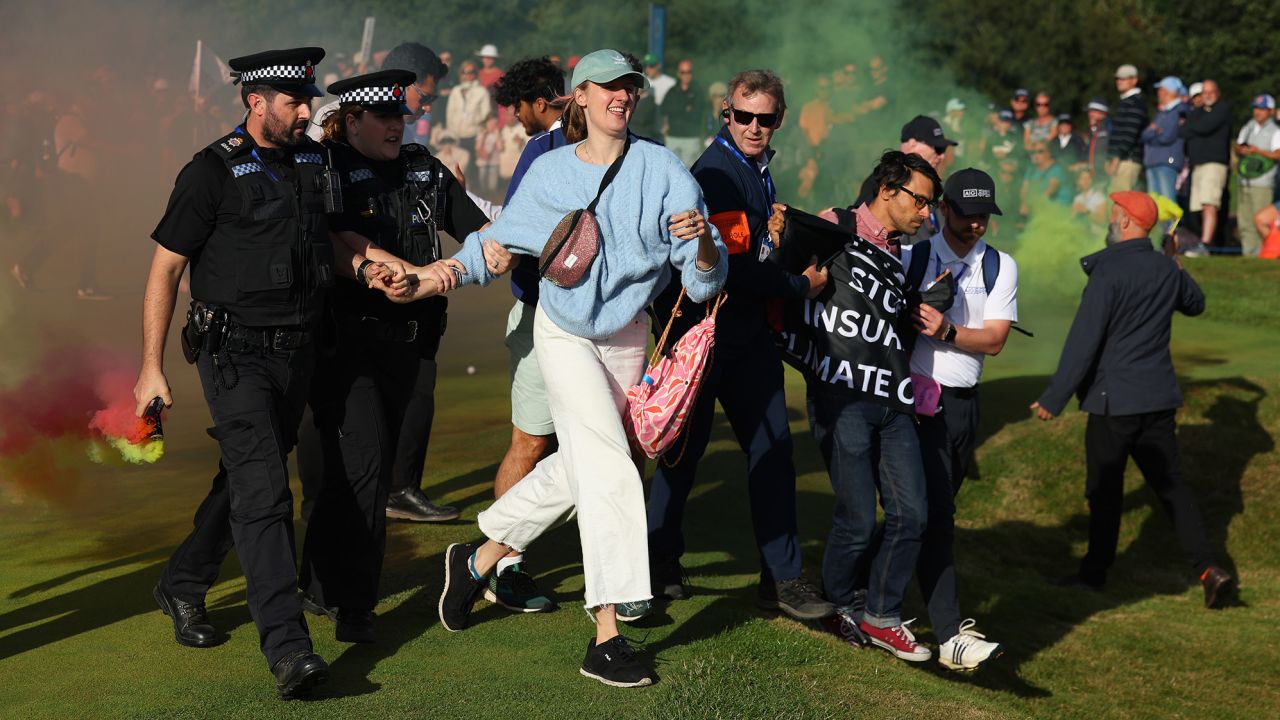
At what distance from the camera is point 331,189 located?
464cm

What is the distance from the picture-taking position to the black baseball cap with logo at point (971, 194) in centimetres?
543

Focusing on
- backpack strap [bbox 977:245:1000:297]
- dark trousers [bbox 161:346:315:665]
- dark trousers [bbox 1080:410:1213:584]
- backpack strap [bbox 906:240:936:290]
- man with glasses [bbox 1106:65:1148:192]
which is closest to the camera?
dark trousers [bbox 161:346:315:665]

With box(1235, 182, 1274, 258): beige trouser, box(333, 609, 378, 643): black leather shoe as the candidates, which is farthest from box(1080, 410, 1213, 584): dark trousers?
box(1235, 182, 1274, 258): beige trouser

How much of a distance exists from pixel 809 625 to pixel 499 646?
1251 millimetres

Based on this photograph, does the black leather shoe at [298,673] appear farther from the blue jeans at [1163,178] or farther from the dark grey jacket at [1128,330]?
the blue jeans at [1163,178]

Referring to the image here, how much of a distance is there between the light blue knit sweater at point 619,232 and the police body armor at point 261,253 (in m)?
0.67

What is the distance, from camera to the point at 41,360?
9.62 m

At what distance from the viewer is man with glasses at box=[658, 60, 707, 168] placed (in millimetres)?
17141

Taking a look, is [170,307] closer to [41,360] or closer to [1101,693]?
[1101,693]

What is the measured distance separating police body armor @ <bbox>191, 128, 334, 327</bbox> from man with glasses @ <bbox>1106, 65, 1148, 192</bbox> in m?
13.9

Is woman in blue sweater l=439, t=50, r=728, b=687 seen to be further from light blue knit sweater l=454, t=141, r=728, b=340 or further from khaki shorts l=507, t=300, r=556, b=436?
khaki shorts l=507, t=300, r=556, b=436

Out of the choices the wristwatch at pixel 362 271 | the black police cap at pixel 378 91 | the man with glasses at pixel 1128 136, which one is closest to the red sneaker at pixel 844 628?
the wristwatch at pixel 362 271

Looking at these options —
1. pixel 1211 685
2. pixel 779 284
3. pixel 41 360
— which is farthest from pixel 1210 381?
pixel 41 360

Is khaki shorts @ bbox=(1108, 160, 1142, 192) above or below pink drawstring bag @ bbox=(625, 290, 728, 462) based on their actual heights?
above
